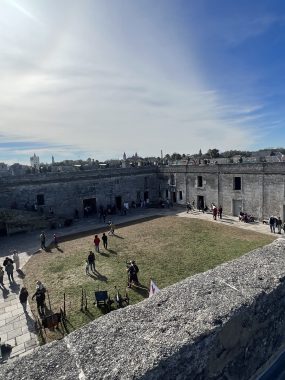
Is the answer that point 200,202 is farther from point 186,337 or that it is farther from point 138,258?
point 186,337

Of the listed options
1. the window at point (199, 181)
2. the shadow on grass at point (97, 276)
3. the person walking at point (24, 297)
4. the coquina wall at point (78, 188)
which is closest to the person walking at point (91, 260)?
the shadow on grass at point (97, 276)

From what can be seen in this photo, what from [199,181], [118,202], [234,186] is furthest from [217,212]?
[118,202]

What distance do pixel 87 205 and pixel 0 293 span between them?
18493 mm

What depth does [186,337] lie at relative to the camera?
3787 millimetres

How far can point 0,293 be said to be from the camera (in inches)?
543

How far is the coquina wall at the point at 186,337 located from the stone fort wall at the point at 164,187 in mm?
21195

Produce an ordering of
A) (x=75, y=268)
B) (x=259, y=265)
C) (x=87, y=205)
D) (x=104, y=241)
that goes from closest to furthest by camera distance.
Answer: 1. (x=259, y=265)
2. (x=75, y=268)
3. (x=104, y=241)
4. (x=87, y=205)

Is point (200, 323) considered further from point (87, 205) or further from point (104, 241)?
point (87, 205)

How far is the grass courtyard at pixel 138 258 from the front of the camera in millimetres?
13375

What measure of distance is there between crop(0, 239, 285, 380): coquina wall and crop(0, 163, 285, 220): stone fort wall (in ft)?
69.5

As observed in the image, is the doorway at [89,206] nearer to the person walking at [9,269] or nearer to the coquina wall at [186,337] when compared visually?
the person walking at [9,269]

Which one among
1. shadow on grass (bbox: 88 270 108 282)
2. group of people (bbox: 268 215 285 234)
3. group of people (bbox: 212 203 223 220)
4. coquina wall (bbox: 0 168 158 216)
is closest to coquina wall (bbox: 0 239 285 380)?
shadow on grass (bbox: 88 270 108 282)

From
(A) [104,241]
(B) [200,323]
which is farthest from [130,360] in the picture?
(A) [104,241]

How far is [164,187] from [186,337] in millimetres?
32489
